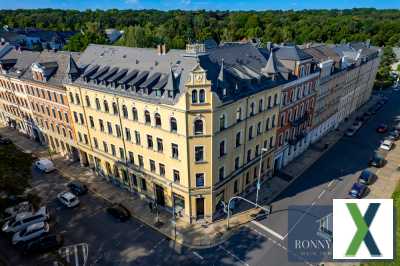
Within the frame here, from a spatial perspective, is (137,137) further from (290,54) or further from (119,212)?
(290,54)

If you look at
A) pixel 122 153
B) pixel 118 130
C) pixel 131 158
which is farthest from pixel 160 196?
pixel 118 130

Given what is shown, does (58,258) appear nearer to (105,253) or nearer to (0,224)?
(105,253)

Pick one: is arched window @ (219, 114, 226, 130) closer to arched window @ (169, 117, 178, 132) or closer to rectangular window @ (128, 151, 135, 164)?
arched window @ (169, 117, 178, 132)

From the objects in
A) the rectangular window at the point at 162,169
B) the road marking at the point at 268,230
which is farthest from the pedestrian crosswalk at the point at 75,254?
the road marking at the point at 268,230

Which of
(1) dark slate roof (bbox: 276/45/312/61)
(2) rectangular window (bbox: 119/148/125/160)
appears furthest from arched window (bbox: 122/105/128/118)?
(1) dark slate roof (bbox: 276/45/312/61)

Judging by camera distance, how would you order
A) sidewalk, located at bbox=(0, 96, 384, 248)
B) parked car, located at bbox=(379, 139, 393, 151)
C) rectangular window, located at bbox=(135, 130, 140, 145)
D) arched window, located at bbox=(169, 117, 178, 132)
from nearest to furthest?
arched window, located at bbox=(169, 117, 178, 132), sidewalk, located at bbox=(0, 96, 384, 248), rectangular window, located at bbox=(135, 130, 140, 145), parked car, located at bbox=(379, 139, 393, 151)
